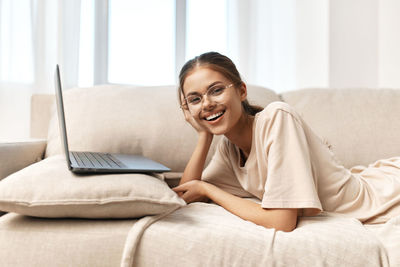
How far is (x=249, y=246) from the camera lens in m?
0.78

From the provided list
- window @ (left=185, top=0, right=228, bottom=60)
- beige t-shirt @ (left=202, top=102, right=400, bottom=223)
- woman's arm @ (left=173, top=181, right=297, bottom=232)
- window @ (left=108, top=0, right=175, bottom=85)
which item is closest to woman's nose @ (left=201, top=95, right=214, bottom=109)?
beige t-shirt @ (left=202, top=102, right=400, bottom=223)

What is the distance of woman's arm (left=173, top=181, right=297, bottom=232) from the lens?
2.88 ft

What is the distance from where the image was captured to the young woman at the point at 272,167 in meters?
0.90

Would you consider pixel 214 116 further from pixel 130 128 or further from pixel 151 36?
pixel 151 36

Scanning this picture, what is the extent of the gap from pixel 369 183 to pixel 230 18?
1.82 metres

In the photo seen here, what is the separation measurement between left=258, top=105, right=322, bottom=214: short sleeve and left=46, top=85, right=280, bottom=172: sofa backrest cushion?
52cm

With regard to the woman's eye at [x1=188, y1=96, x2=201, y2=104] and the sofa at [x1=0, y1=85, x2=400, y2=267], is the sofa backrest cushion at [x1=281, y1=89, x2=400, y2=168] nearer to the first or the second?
the sofa at [x1=0, y1=85, x2=400, y2=267]

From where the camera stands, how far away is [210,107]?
104cm

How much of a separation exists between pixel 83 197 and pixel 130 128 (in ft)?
2.05

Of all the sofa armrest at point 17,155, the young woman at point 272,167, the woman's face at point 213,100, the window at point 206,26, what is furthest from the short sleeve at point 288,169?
the window at point 206,26

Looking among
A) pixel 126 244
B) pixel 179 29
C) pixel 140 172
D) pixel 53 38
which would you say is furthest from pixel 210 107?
pixel 179 29

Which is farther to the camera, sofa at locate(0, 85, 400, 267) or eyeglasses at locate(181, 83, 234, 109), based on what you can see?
eyeglasses at locate(181, 83, 234, 109)

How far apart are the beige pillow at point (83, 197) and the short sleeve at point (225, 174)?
1.31 feet

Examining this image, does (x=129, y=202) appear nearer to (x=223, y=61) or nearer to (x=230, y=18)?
(x=223, y=61)
